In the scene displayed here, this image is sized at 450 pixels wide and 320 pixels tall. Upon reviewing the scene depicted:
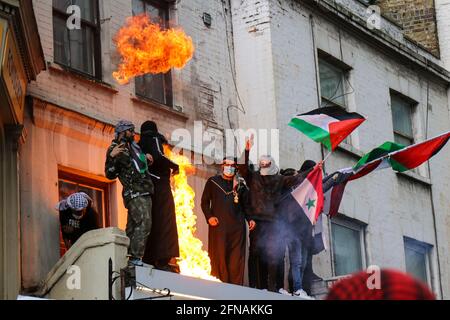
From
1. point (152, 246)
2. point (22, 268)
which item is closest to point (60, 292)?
point (22, 268)

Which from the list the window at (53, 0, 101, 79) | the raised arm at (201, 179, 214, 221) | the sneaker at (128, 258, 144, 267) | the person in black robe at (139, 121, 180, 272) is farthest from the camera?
the raised arm at (201, 179, 214, 221)

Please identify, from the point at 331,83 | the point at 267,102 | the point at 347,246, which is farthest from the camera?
the point at 331,83

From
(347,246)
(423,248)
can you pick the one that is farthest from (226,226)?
(423,248)

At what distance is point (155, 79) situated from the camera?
14422mm

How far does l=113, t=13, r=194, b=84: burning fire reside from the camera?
1355cm

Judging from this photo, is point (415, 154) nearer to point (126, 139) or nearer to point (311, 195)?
point (311, 195)

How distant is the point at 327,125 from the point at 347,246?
3.99m

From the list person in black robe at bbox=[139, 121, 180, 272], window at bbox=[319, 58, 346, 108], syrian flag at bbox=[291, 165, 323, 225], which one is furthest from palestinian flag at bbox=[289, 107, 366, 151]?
window at bbox=[319, 58, 346, 108]

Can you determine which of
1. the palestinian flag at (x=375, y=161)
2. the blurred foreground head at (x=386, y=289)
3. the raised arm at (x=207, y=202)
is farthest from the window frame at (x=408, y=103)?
the blurred foreground head at (x=386, y=289)

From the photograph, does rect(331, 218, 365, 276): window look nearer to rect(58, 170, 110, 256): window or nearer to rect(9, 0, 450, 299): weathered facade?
rect(9, 0, 450, 299): weathered facade

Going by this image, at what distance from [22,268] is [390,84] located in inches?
407

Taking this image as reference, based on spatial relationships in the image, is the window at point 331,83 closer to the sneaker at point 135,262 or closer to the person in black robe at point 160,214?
the person in black robe at point 160,214

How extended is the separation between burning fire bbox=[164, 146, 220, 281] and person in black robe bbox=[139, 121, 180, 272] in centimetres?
69

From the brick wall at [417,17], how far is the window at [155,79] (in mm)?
9059
